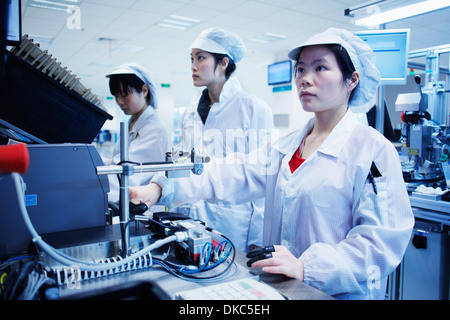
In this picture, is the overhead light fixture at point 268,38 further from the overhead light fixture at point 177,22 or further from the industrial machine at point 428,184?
the industrial machine at point 428,184

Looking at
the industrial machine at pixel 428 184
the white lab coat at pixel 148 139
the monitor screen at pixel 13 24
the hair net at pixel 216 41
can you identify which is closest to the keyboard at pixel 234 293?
the monitor screen at pixel 13 24

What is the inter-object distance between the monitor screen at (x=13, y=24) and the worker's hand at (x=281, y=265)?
779 mm

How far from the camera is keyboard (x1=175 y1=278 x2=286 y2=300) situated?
0.58m

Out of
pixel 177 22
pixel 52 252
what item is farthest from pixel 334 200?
pixel 177 22

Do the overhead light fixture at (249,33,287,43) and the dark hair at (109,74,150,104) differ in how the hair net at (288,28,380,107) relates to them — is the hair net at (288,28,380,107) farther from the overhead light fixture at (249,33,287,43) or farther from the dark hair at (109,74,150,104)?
the overhead light fixture at (249,33,287,43)

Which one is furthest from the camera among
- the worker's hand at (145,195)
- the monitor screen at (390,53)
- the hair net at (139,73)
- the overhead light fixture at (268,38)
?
the overhead light fixture at (268,38)

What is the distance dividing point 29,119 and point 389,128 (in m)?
2.58

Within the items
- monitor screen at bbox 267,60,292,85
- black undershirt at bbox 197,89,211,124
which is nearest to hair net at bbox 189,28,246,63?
black undershirt at bbox 197,89,211,124

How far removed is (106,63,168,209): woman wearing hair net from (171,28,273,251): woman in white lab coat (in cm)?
19

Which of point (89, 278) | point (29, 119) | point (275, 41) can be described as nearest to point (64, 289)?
point (89, 278)

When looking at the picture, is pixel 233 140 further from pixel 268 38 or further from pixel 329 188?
pixel 268 38

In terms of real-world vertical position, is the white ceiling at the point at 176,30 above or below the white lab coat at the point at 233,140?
above

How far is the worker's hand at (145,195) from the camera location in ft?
3.25

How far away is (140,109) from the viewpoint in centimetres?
209
